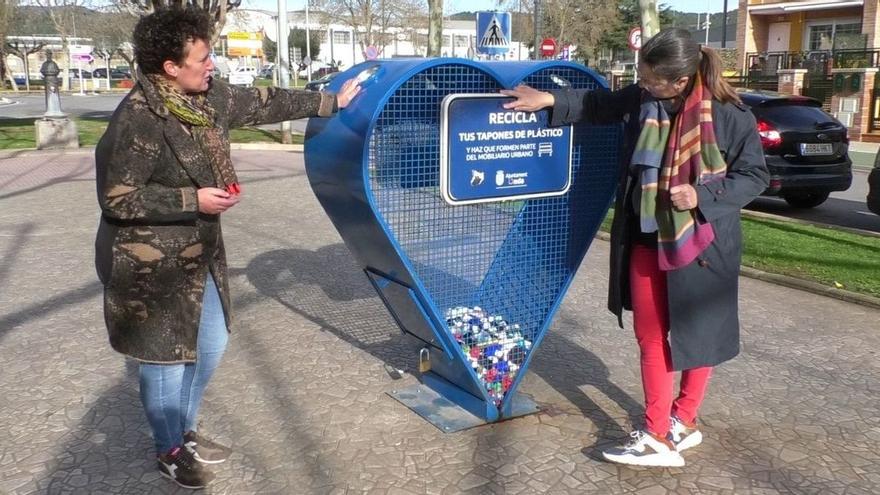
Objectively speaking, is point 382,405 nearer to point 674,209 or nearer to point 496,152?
point 496,152

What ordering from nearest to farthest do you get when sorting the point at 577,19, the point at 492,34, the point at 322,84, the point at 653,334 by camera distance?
the point at 653,334
the point at 322,84
the point at 492,34
the point at 577,19

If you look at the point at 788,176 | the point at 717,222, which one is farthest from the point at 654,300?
the point at 788,176

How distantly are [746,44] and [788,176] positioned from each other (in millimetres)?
27523

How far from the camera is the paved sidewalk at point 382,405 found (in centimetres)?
318

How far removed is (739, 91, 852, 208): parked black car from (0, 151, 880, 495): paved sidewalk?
4.80 metres

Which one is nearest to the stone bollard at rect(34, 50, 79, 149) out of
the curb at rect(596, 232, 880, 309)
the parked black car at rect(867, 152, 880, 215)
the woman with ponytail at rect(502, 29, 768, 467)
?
the curb at rect(596, 232, 880, 309)

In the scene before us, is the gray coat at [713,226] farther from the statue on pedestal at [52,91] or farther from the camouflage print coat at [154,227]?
the statue on pedestal at [52,91]

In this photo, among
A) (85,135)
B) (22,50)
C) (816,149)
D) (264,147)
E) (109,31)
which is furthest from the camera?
(22,50)

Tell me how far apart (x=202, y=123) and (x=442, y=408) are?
1761mm

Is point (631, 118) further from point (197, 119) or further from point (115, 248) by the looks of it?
point (115, 248)

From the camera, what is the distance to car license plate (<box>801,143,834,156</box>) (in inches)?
411

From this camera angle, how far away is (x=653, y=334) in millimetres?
3172

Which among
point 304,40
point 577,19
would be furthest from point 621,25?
point 304,40

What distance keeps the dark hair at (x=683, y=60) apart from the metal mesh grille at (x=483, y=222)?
0.64m
